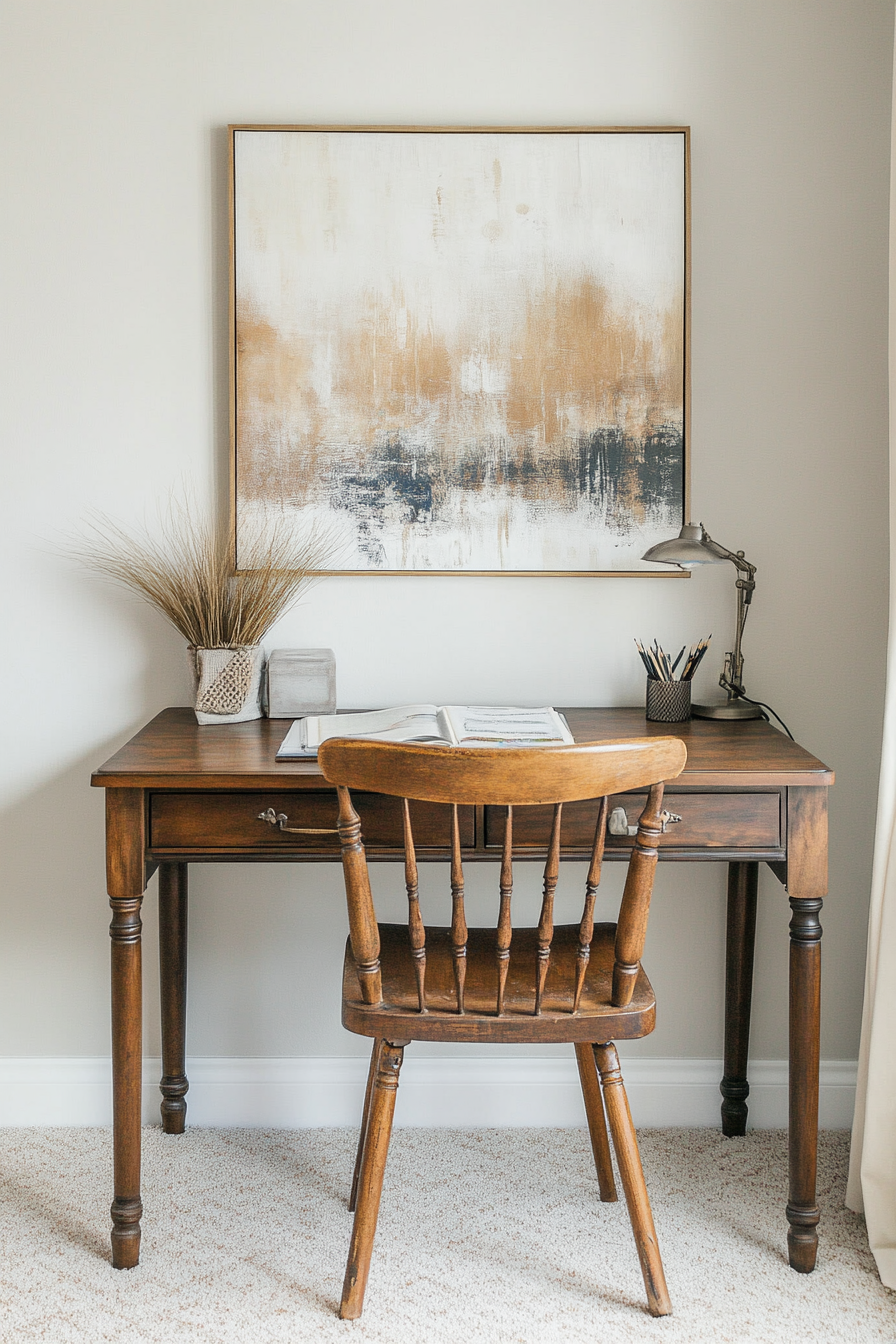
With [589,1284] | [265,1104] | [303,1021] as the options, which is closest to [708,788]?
[589,1284]

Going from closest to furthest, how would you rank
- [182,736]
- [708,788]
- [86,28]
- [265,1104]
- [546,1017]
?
[546,1017] → [708,788] → [182,736] → [86,28] → [265,1104]

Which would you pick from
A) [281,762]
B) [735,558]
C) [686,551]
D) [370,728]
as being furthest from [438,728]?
[735,558]

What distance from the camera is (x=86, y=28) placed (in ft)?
6.51

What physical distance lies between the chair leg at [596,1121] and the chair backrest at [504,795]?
332mm

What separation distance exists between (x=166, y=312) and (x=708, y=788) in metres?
1.38

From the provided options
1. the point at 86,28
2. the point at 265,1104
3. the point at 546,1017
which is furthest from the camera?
the point at 265,1104

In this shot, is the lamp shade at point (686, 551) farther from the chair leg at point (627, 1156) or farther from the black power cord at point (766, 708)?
the chair leg at point (627, 1156)

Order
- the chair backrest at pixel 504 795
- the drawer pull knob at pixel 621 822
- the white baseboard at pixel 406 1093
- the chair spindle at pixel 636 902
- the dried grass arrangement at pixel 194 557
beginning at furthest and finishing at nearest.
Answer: the white baseboard at pixel 406 1093, the dried grass arrangement at pixel 194 557, the drawer pull knob at pixel 621 822, the chair spindle at pixel 636 902, the chair backrest at pixel 504 795

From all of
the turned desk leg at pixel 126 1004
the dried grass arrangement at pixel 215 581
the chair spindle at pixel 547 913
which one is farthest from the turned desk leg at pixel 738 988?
the turned desk leg at pixel 126 1004

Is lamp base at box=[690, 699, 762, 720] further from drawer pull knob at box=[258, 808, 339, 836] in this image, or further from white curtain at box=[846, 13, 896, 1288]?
drawer pull knob at box=[258, 808, 339, 836]

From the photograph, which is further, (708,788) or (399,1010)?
(708,788)

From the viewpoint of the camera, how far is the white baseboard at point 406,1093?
6.97 ft

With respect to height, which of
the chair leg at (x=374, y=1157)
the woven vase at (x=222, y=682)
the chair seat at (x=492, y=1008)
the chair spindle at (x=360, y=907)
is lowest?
the chair leg at (x=374, y=1157)

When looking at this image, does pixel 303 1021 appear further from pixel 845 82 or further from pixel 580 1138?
pixel 845 82
